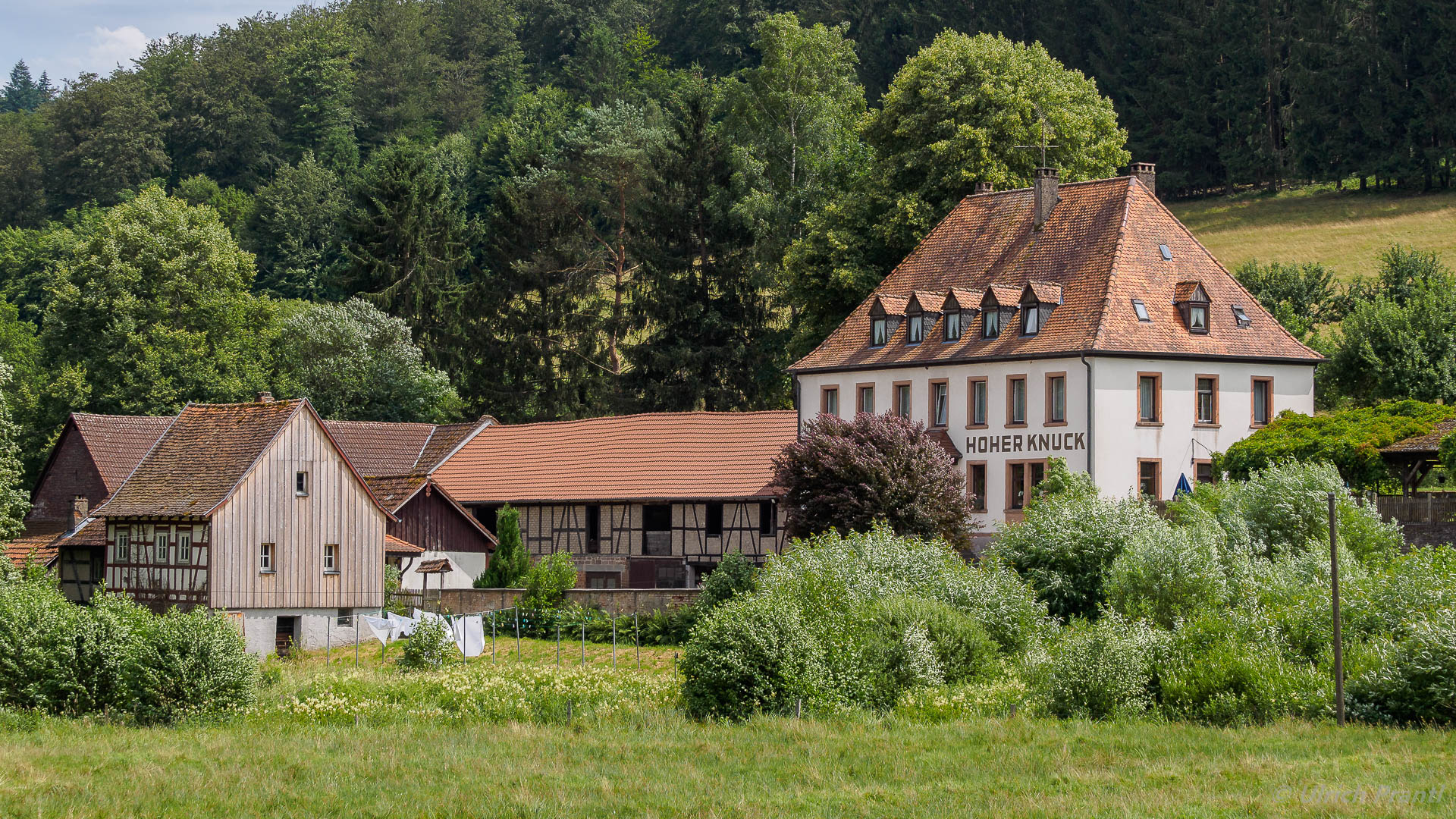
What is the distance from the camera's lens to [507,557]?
54500mm

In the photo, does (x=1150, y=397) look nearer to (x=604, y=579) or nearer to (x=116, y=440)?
(x=604, y=579)

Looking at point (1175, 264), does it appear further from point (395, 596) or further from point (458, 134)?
point (458, 134)

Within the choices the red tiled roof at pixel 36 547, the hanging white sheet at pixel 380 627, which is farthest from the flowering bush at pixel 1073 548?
the red tiled roof at pixel 36 547

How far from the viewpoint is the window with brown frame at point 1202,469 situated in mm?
49875

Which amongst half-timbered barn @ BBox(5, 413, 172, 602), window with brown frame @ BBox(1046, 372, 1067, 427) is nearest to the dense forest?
window with brown frame @ BBox(1046, 372, 1067, 427)

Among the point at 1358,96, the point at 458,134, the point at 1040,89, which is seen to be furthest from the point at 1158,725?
the point at 458,134

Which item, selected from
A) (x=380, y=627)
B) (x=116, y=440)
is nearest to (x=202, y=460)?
(x=380, y=627)

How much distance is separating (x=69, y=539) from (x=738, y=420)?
67.4ft

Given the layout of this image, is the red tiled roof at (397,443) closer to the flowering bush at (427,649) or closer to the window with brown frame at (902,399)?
the window with brown frame at (902,399)

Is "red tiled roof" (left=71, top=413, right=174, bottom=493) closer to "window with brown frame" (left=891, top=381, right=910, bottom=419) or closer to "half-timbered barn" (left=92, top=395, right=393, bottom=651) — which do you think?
"half-timbered barn" (left=92, top=395, right=393, bottom=651)

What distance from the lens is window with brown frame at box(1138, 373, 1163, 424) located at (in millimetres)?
49312

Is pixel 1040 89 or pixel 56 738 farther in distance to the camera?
pixel 1040 89

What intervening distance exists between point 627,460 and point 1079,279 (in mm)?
15942

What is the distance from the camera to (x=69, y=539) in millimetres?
54438
